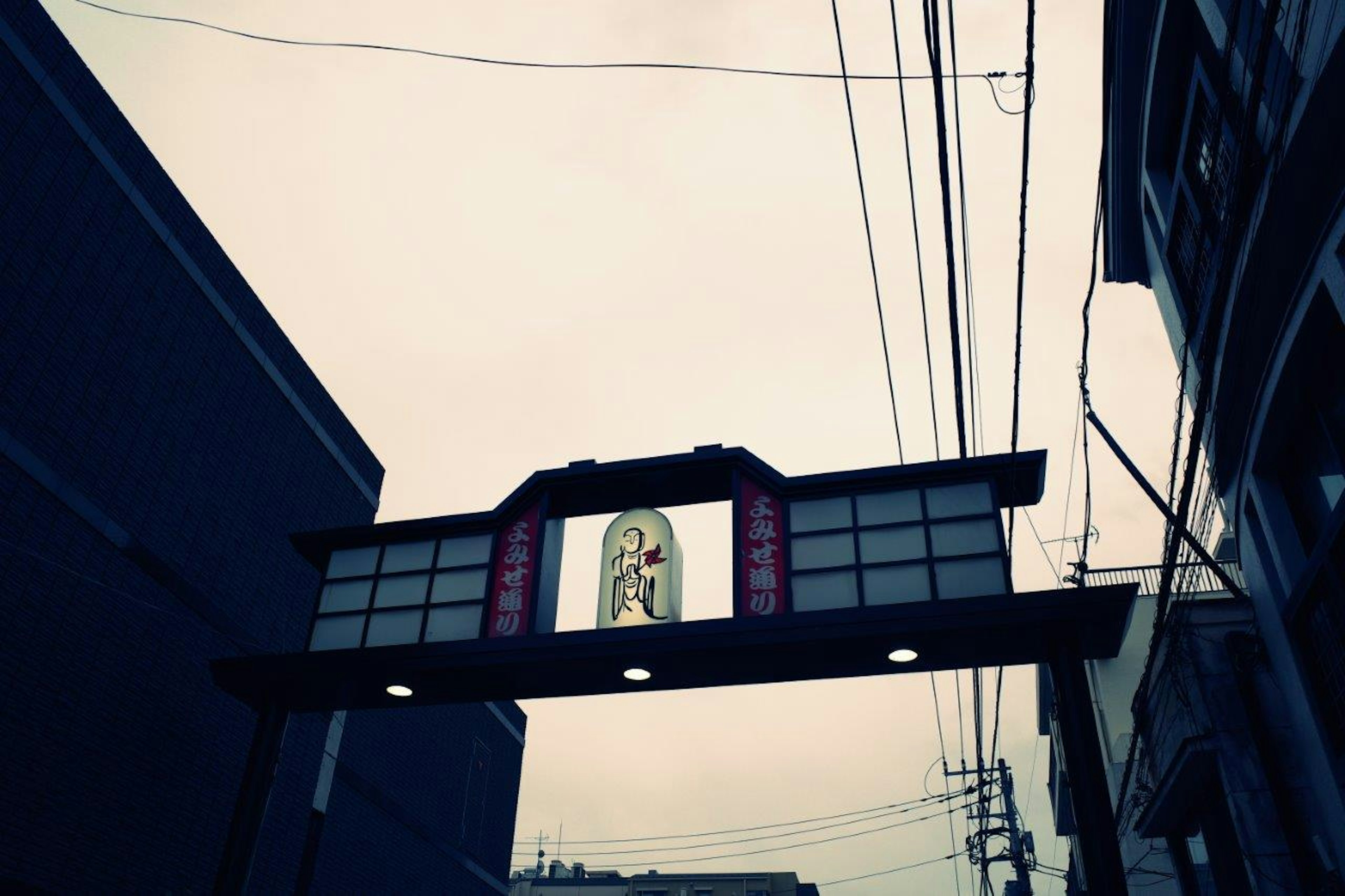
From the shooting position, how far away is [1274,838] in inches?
515

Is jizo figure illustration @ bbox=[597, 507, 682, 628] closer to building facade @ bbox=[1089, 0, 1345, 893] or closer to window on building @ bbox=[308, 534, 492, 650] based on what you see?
window on building @ bbox=[308, 534, 492, 650]

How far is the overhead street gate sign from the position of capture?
1305 cm

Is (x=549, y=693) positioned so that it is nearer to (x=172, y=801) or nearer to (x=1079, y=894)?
(x=172, y=801)

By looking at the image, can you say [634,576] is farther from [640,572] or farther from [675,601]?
[675,601]

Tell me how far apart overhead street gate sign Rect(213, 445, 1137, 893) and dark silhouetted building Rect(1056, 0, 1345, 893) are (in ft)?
7.65

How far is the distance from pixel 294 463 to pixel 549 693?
1001cm

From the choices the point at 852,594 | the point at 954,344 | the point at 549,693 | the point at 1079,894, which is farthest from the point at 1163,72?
the point at 1079,894

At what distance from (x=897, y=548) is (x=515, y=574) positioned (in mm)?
5725

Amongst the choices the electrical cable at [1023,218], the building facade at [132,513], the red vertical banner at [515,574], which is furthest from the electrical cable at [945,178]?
the building facade at [132,513]

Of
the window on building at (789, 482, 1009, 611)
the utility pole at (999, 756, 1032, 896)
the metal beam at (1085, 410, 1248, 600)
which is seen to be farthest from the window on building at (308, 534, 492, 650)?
the utility pole at (999, 756, 1032, 896)

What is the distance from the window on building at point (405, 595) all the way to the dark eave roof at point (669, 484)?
255 millimetres

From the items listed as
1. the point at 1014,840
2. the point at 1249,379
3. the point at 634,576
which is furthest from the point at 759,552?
the point at 1014,840

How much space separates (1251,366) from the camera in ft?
40.2

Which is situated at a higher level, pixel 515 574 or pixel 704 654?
pixel 515 574
